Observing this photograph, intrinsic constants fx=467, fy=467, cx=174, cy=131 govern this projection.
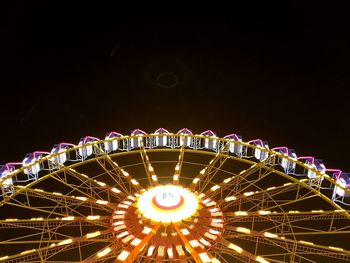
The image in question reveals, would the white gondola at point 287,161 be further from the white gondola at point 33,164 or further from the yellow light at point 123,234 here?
the white gondola at point 33,164

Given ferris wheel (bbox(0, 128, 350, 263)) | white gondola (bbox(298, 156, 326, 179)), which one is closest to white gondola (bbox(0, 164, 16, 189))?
ferris wheel (bbox(0, 128, 350, 263))

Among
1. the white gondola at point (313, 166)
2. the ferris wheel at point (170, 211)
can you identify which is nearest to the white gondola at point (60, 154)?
the ferris wheel at point (170, 211)

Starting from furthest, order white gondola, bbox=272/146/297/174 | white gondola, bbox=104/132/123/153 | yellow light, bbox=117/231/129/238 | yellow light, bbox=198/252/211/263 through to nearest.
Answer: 1. white gondola, bbox=104/132/123/153
2. white gondola, bbox=272/146/297/174
3. yellow light, bbox=117/231/129/238
4. yellow light, bbox=198/252/211/263

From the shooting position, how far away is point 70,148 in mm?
19562

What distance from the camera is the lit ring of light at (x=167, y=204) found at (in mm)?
15266

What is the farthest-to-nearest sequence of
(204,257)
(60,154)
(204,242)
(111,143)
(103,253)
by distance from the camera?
1. (111,143)
2. (60,154)
3. (204,242)
4. (103,253)
5. (204,257)

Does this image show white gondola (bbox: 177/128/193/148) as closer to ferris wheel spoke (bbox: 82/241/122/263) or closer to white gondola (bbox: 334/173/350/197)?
white gondola (bbox: 334/173/350/197)

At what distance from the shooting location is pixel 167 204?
15555 mm

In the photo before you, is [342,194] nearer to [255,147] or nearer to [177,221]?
[255,147]

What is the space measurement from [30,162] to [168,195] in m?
6.47

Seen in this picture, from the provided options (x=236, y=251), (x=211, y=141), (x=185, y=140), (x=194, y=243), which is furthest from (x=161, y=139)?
(x=236, y=251)

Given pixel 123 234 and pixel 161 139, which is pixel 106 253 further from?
pixel 161 139

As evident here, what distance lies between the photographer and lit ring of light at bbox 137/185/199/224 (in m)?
15.3

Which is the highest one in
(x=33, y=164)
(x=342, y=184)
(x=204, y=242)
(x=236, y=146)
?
(x=236, y=146)
